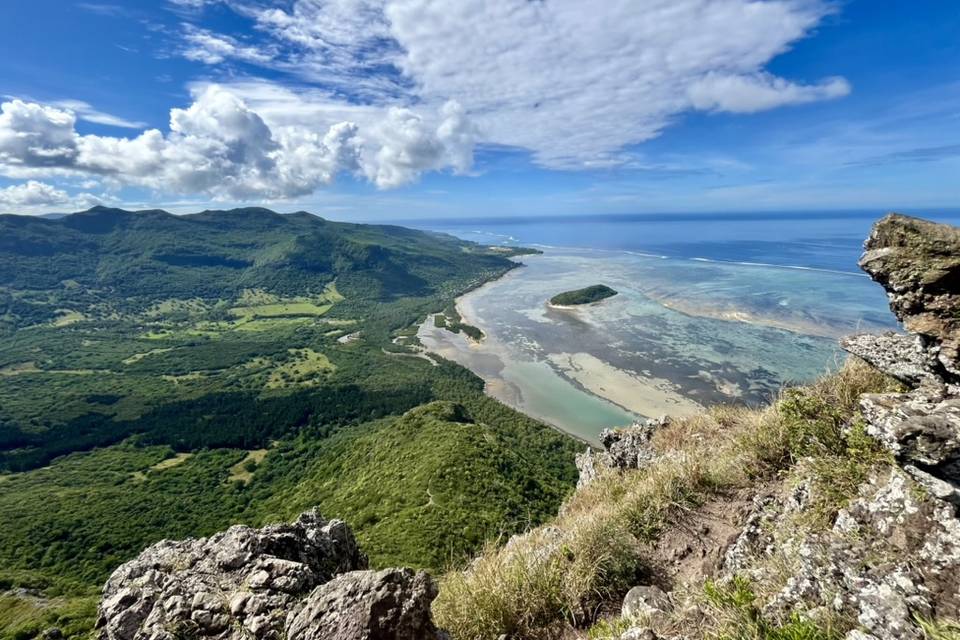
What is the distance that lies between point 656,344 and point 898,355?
254ft

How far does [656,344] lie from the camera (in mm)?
77188

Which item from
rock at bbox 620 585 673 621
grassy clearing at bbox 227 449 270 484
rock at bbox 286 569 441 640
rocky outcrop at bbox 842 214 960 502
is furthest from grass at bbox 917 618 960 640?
grassy clearing at bbox 227 449 270 484

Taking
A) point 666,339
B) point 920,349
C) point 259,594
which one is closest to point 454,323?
point 666,339

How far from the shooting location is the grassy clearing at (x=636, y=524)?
450 centimetres

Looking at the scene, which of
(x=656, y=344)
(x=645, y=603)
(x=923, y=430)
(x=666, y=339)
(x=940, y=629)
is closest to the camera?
(x=940, y=629)

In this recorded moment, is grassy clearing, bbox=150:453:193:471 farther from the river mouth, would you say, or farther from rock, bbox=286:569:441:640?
rock, bbox=286:569:441:640

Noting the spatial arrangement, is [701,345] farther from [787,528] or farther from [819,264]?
[819,264]

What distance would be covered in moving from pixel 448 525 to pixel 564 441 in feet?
95.4

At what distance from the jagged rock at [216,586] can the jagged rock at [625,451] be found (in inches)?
275

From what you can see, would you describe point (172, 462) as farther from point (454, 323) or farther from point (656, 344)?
point (656, 344)

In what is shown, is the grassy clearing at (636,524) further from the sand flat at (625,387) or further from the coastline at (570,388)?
the sand flat at (625,387)

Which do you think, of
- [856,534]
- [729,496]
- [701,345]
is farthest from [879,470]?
[701,345]

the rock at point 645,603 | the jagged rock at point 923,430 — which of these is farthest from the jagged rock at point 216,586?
the jagged rock at point 923,430

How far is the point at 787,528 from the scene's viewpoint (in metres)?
4.52
